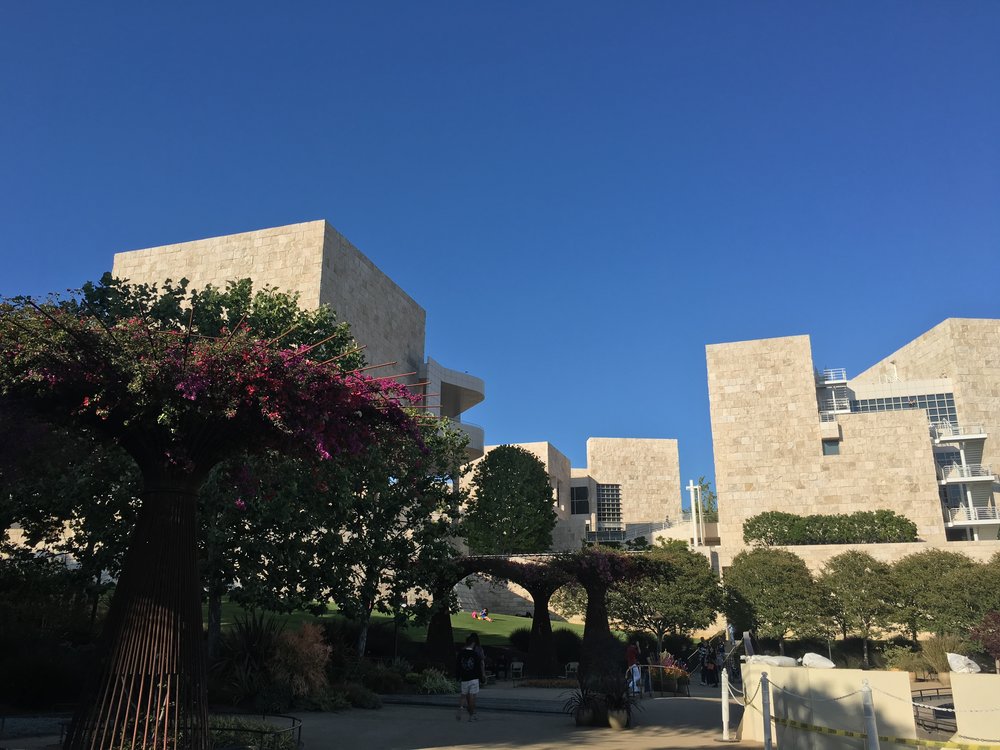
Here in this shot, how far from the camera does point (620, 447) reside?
9419 centimetres

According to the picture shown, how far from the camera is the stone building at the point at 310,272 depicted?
4312 cm

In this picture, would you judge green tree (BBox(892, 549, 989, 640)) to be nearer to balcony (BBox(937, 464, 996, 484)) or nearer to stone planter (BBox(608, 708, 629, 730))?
balcony (BBox(937, 464, 996, 484))

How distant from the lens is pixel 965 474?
56.5m

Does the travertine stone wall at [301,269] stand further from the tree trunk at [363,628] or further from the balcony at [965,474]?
the balcony at [965,474]

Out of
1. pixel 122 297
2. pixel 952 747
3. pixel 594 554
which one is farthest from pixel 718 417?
pixel 952 747

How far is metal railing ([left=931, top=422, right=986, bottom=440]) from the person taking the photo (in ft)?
194

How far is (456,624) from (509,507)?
450 inches

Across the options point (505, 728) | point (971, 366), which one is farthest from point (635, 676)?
point (971, 366)

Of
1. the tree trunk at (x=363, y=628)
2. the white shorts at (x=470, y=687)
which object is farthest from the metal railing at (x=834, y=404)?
the white shorts at (x=470, y=687)

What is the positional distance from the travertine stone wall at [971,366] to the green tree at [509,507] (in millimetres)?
37024

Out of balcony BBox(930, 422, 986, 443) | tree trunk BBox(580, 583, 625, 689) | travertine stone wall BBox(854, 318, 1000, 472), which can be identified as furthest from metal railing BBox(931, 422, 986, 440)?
tree trunk BBox(580, 583, 625, 689)

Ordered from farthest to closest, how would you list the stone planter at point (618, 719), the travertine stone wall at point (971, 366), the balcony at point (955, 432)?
the travertine stone wall at point (971, 366) → the balcony at point (955, 432) → the stone planter at point (618, 719)

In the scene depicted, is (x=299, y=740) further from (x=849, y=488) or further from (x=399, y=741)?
(x=849, y=488)

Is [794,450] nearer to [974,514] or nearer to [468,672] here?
[974,514]
